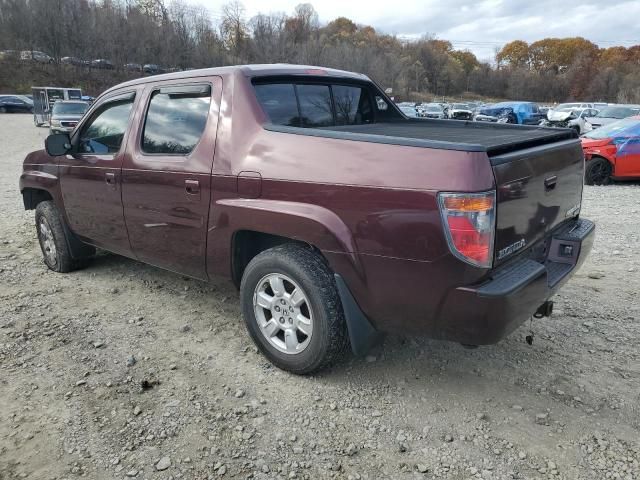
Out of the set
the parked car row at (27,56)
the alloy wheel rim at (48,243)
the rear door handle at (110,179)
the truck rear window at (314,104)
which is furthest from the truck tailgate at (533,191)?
the parked car row at (27,56)

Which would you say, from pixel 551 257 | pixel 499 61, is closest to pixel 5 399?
pixel 551 257

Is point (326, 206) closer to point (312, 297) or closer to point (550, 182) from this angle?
point (312, 297)

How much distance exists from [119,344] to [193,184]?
1310 millimetres

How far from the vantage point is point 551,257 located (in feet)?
10.1

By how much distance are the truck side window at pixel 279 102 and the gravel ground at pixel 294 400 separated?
1612 millimetres

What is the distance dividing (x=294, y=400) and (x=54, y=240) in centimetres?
336

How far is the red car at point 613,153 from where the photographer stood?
966cm

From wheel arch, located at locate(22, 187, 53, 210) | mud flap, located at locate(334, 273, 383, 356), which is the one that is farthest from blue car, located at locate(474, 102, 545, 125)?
mud flap, located at locate(334, 273, 383, 356)

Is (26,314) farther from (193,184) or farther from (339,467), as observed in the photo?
(339,467)

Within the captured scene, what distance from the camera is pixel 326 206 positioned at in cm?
269

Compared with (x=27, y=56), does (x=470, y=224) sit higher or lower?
lower

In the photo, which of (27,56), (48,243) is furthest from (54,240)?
(27,56)

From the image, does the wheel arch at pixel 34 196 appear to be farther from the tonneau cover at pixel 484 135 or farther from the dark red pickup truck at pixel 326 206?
the tonneau cover at pixel 484 135

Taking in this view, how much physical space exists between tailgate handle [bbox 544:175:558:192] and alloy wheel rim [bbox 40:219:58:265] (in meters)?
4.53
